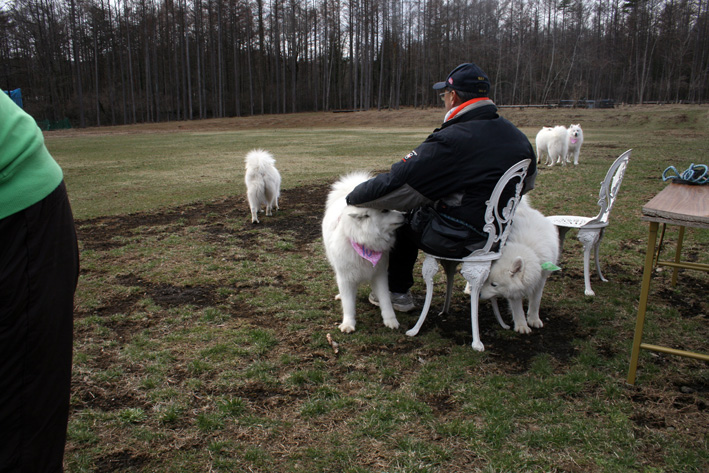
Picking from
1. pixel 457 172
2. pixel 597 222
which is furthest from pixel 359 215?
pixel 597 222

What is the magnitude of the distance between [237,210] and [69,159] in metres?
12.1

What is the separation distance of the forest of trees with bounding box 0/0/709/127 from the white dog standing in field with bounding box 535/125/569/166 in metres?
35.7

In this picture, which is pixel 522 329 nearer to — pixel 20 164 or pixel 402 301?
pixel 402 301

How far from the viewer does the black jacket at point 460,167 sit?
2.82 m

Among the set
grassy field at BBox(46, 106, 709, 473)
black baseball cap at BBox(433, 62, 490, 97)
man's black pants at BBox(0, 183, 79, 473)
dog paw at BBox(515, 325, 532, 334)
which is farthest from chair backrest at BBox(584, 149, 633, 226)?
man's black pants at BBox(0, 183, 79, 473)

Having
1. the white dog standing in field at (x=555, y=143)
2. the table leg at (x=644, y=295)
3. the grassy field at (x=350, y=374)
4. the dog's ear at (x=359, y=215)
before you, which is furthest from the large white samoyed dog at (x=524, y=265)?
the white dog standing in field at (x=555, y=143)

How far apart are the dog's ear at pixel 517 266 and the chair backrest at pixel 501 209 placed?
161mm

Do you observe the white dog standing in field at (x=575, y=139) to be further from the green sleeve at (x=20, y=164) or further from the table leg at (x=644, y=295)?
the green sleeve at (x=20, y=164)

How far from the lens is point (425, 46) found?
5591cm

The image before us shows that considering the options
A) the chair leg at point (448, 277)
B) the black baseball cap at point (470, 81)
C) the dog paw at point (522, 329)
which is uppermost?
the black baseball cap at point (470, 81)

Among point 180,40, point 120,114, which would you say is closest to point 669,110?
point 180,40

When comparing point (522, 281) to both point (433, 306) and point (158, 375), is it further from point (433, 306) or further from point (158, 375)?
point (158, 375)

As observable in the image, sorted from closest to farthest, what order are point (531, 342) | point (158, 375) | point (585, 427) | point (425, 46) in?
point (585, 427) → point (158, 375) → point (531, 342) → point (425, 46)

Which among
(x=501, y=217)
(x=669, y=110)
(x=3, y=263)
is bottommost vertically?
(x=501, y=217)
